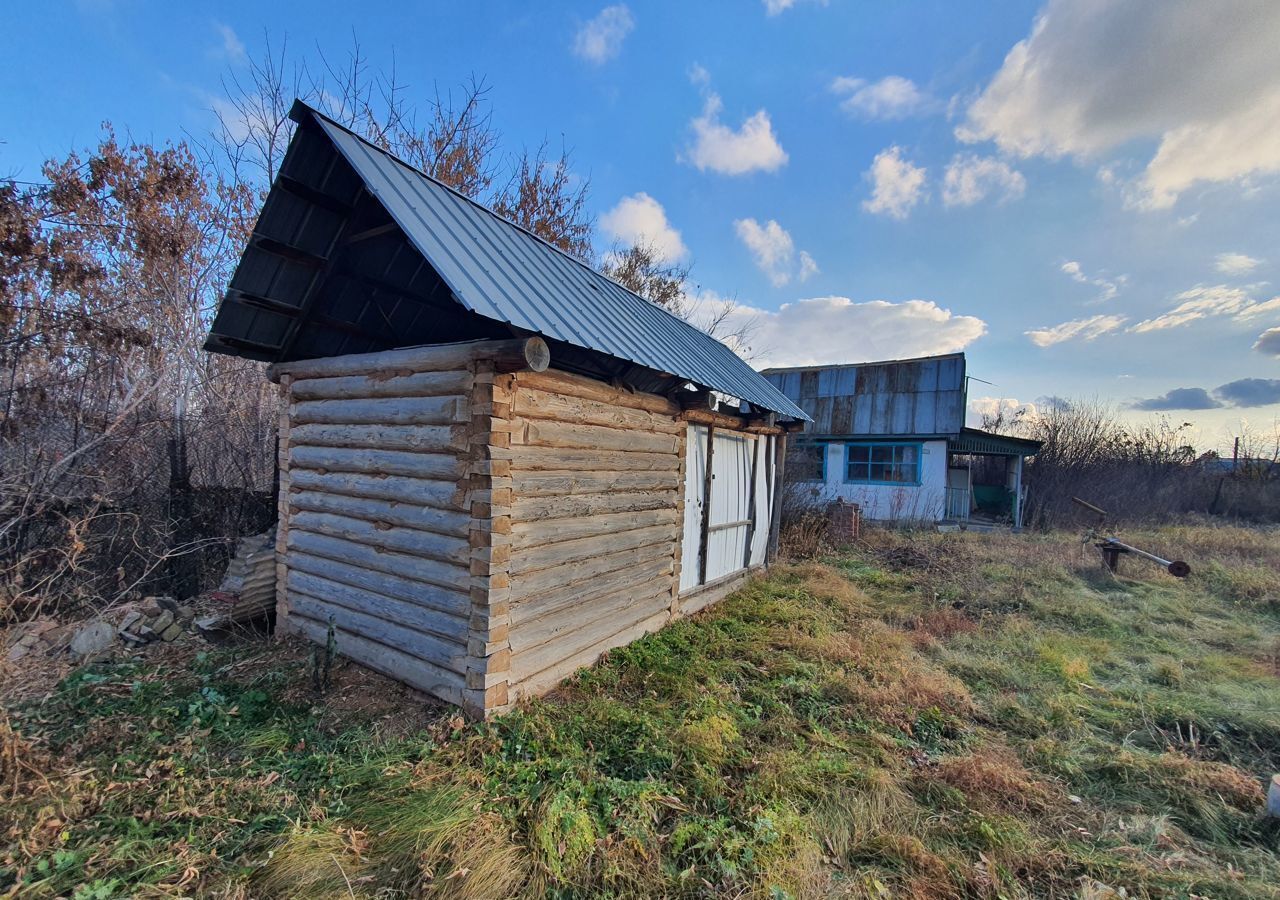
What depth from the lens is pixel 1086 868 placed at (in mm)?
2857

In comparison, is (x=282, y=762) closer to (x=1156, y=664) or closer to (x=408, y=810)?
(x=408, y=810)

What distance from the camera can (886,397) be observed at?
18.0m

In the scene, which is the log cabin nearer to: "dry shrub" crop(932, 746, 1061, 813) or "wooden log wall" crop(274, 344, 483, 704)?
"wooden log wall" crop(274, 344, 483, 704)

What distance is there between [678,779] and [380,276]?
538cm

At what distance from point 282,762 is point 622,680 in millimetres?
2784

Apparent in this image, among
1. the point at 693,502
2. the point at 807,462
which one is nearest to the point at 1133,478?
the point at 807,462

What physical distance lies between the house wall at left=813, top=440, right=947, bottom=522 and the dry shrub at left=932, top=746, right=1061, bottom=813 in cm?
1370

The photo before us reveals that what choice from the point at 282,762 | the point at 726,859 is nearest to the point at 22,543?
the point at 282,762

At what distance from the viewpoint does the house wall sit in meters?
16.2

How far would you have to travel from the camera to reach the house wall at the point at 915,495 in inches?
639

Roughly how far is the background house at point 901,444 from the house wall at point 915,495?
0.03 m

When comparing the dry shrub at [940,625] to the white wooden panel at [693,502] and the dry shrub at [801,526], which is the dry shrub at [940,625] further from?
the dry shrub at [801,526]

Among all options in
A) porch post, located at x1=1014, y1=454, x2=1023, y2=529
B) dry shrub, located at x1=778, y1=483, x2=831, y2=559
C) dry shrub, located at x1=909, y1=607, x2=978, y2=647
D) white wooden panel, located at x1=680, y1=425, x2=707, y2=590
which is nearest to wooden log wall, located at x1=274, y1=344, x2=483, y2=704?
white wooden panel, located at x1=680, y1=425, x2=707, y2=590

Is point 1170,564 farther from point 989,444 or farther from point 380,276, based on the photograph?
point 380,276
